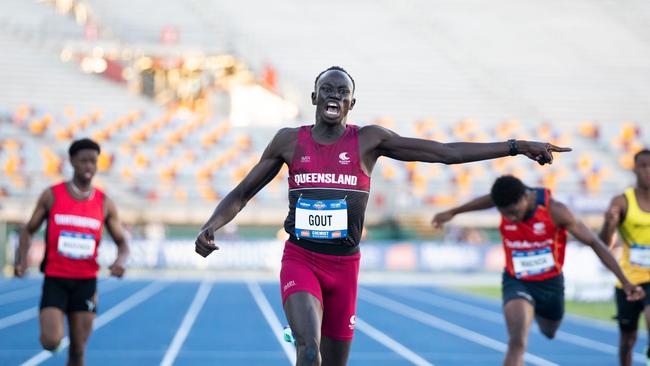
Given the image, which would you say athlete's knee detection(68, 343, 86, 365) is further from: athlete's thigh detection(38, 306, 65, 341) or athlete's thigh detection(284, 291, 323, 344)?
athlete's thigh detection(284, 291, 323, 344)

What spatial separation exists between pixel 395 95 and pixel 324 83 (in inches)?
1124

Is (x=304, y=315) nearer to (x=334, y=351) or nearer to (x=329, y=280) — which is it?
(x=329, y=280)

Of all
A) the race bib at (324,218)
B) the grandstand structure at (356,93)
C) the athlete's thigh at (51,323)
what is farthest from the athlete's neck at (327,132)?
the grandstand structure at (356,93)

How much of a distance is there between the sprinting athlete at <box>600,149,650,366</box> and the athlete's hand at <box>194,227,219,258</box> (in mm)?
3602

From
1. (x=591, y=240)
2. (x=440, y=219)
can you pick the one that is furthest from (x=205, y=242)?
(x=591, y=240)

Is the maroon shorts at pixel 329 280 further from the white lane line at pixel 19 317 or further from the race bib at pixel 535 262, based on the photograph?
the white lane line at pixel 19 317

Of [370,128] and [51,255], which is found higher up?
[370,128]

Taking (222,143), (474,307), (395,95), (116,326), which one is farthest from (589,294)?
(395,95)

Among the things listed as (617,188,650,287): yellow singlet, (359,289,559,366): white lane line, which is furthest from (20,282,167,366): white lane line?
(617,188,650,287): yellow singlet

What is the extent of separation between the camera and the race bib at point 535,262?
21.1ft

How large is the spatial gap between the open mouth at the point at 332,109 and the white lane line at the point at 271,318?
14.7 ft

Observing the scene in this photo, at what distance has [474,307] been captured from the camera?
15.6 meters

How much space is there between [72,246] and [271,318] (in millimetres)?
7102

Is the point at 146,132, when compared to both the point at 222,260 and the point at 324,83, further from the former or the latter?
the point at 324,83
